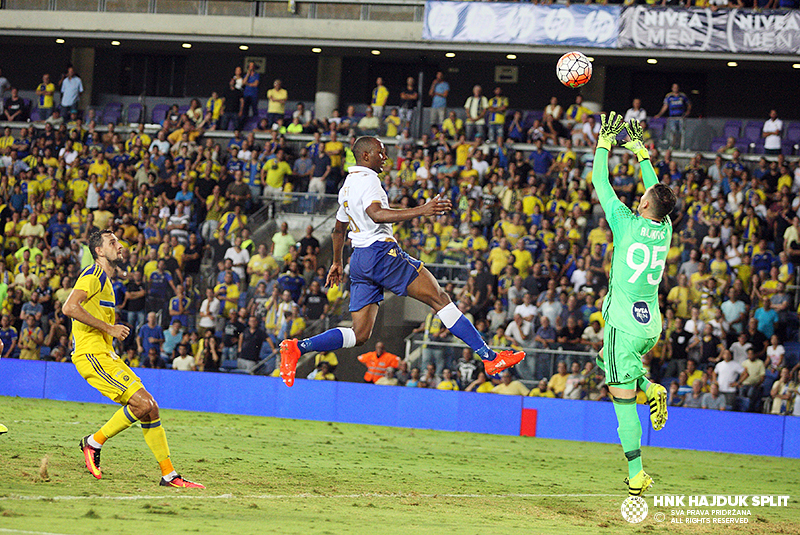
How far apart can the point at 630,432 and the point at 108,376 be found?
4.45 metres

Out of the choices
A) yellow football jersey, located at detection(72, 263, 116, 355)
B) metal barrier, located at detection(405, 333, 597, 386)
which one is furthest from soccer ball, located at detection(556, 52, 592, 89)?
metal barrier, located at detection(405, 333, 597, 386)

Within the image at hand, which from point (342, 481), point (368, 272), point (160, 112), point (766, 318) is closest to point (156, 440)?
point (342, 481)

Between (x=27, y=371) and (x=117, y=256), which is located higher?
(x=117, y=256)

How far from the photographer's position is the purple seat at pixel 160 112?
27.7 meters

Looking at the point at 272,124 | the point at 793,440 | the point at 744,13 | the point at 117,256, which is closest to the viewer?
the point at 117,256

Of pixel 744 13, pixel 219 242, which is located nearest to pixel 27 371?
pixel 219 242

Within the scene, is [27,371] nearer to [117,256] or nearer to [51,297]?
[51,297]

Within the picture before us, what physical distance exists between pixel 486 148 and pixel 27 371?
10672mm

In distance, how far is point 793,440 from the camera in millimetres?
15469

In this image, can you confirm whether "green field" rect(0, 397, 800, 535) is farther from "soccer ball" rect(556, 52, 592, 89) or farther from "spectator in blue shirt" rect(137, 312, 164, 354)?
"soccer ball" rect(556, 52, 592, 89)

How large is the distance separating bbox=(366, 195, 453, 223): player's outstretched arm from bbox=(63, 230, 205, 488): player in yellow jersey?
88.8 inches

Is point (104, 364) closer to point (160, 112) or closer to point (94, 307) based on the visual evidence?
point (94, 307)

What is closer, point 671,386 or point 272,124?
point 671,386

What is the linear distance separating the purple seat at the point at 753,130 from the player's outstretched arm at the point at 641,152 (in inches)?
596
